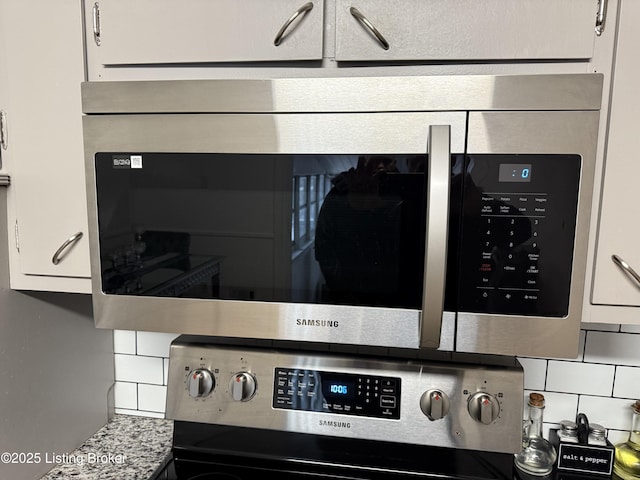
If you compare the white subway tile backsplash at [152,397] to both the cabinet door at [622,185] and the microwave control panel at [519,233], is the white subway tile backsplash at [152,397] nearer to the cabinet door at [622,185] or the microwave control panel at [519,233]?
the microwave control panel at [519,233]

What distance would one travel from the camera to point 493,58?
76cm

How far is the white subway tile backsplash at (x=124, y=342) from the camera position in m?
1.34

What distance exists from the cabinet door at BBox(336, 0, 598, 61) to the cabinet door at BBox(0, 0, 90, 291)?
1.72 ft

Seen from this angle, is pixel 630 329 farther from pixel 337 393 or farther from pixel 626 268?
pixel 337 393

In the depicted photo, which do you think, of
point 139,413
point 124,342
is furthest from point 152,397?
point 124,342

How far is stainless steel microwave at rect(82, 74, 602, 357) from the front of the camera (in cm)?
71

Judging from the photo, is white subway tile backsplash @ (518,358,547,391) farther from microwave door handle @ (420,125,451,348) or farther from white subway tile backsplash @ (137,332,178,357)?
white subway tile backsplash @ (137,332,178,357)

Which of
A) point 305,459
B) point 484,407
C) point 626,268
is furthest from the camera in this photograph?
point 305,459

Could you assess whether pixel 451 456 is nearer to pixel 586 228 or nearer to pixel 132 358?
pixel 586 228

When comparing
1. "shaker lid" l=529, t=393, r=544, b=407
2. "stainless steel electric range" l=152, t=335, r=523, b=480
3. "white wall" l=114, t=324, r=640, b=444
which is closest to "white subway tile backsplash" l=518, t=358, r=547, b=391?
"white wall" l=114, t=324, r=640, b=444

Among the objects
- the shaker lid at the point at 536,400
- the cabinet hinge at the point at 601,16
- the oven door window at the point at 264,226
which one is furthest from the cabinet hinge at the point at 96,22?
the shaker lid at the point at 536,400

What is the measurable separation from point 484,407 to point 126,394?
1.02 metres

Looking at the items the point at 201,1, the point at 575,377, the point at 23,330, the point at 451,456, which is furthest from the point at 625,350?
the point at 23,330

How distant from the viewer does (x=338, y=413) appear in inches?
37.7
